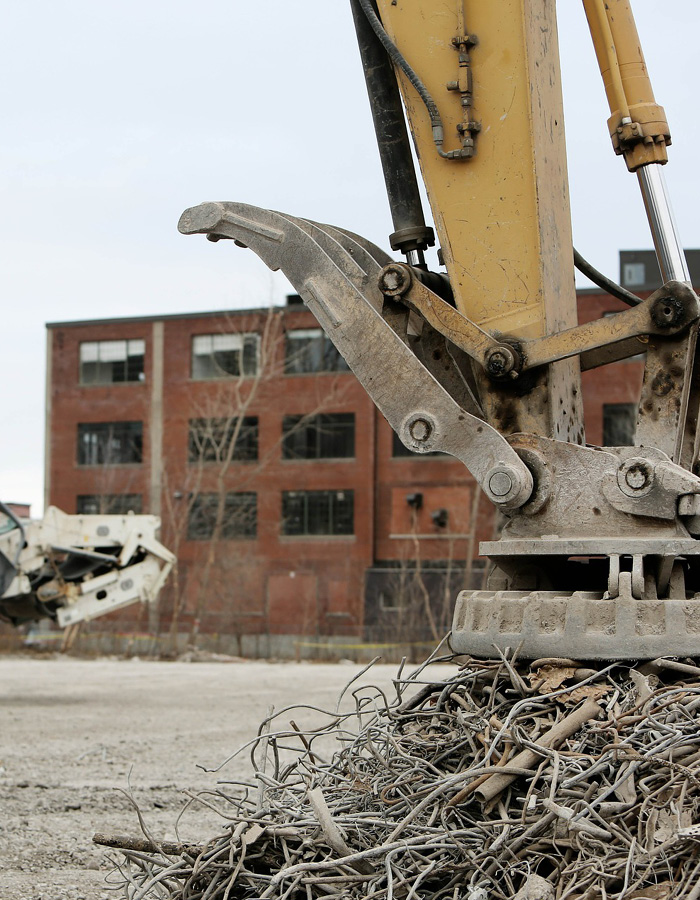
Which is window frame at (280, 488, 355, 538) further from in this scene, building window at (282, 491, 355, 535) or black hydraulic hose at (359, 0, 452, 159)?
black hydraulic hose at (359, 0, 452, 159)

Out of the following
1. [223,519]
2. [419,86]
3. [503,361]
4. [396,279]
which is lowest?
[223,519]

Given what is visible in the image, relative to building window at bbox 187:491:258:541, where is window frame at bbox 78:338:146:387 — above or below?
above

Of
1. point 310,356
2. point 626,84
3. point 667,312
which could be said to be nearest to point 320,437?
point 310,356

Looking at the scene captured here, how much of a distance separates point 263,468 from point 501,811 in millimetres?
38567

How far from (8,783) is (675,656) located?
211 inches

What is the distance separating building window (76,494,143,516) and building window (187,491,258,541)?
2569 mm

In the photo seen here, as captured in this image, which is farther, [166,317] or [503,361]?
[166,317]

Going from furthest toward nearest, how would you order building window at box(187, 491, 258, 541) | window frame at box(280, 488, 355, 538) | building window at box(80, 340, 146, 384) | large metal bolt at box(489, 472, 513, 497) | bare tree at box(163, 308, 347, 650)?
1. building window at box(80, 340, 146, 384)
2. building window at box(187, 491, 258, 541)
3. window frame at box(280, 488, 355, 538)
4. bare tree at box(163, 308, 347, 650)
5. large metal bolt at box(489, 472, 513, 497)

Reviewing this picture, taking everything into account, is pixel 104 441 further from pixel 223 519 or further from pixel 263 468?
pixel 263 468

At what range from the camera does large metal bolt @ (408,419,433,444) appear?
428 cm

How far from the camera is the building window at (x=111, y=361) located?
44.5 metres

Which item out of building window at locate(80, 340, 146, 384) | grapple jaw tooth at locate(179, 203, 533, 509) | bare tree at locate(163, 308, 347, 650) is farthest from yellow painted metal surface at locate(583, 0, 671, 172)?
building window at locate(80, 340, 146, 384)

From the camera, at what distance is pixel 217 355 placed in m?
43.4

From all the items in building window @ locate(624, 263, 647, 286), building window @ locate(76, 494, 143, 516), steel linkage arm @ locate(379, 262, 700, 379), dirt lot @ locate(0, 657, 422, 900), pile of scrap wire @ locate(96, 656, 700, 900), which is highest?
building window @ locate(624, 263, 647, 286)
